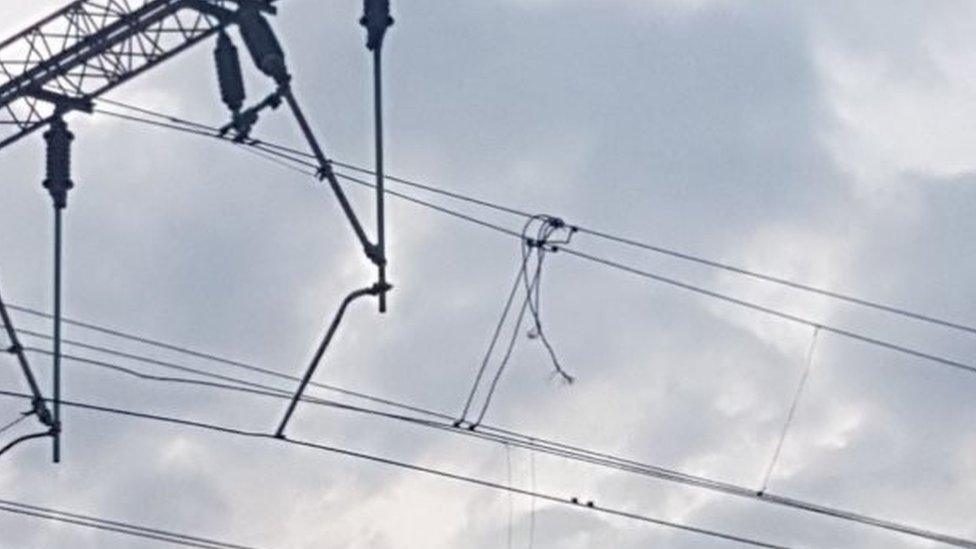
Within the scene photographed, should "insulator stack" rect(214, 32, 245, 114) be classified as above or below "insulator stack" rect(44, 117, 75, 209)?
below

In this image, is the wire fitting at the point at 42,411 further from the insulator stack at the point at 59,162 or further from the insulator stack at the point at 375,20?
the insulator stack at the point at 375,20

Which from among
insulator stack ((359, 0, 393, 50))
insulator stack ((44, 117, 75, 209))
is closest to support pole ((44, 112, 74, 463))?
insulator stack ((44, 117, 75, 209))

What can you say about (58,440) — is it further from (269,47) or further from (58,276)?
(269,47)

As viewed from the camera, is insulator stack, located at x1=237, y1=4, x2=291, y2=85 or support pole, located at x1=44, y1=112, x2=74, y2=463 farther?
support pole, located at x1=44, y1=112, x2=74, y2=463

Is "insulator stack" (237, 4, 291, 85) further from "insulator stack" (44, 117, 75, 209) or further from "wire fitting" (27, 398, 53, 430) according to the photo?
"wire fitting" (27, 398, 53, 430)

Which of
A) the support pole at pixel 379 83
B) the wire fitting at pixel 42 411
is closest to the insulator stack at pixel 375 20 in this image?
the support pole at pixel 379 83

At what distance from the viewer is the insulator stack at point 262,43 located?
2444cm

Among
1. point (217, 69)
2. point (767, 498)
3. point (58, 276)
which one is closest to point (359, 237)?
point (217, 69)

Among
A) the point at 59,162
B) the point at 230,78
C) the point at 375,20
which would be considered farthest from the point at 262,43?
→ the point at 59,162

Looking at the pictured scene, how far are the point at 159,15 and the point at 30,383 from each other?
4.53 meters

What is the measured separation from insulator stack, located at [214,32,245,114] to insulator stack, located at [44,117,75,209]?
8.98ft

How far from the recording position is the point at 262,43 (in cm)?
2470

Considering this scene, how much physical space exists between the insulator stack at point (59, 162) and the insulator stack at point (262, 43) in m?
2.98

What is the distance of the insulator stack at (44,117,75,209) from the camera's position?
26.7 meters
